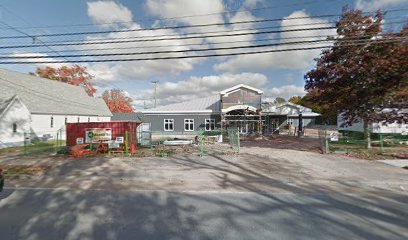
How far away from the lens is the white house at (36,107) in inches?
744

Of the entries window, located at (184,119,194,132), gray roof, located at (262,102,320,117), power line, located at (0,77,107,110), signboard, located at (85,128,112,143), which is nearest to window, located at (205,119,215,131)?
window, located at (184,119,194,132)

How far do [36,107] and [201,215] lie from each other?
83.5 ft

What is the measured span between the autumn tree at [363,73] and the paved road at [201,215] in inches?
322

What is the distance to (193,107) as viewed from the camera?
101ft

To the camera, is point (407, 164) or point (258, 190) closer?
point (258, 190)

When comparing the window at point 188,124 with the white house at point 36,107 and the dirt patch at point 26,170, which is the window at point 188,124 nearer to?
the white house at point 36,107

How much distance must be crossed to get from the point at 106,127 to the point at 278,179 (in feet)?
38.1

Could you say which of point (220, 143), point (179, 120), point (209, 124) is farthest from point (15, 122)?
point (209, 124)

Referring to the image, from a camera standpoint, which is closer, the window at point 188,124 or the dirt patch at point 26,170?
the dirt patch at point 26,170

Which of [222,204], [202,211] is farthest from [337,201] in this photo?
[202,211]

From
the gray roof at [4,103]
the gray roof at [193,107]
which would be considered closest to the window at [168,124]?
the gray roof at [193,107]

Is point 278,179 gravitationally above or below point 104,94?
below

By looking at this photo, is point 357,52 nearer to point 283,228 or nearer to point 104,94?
point 283,228

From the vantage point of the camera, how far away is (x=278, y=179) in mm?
8102
